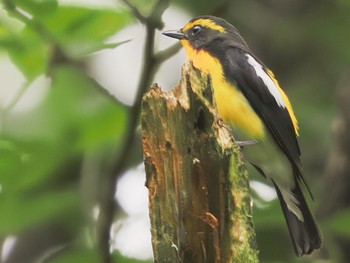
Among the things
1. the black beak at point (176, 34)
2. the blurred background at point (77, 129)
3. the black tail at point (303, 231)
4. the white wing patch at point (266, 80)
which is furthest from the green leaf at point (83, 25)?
the black tail at point (303, 231)

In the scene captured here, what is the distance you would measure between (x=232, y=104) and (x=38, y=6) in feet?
3.92

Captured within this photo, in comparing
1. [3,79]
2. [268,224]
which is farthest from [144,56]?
[3,79]

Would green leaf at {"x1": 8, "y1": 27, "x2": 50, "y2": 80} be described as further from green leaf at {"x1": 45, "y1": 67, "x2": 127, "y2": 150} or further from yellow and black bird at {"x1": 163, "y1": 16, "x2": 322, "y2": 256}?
yellow and black bird at {"x1": 163, "y1": 16, "x2": 322, "y2": 256}

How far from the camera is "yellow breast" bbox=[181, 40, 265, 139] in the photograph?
405 centimetres

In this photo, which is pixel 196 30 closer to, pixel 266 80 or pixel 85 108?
pixel 266 80

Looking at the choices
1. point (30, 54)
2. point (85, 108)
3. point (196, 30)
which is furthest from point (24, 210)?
point (196, 30)

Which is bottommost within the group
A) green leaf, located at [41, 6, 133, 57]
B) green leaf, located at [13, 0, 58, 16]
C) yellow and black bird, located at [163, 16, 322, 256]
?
yellow and black bird, located at [163, 16, 322, 256]

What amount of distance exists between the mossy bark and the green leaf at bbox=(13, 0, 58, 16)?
0.62 meters

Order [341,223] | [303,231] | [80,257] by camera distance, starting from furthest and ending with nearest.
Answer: [303,231] → [341,223] → [80,257]

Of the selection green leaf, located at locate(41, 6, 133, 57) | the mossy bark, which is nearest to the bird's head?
green leaf, located at locate(41, 6, 133, 57)

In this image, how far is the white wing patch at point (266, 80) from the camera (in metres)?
4.19

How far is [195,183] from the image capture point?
2.74m

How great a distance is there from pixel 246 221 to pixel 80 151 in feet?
4.05

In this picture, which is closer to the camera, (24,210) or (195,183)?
(195,183)
